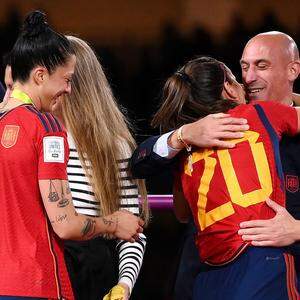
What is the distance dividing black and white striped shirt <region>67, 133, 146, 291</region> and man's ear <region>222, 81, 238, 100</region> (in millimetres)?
304

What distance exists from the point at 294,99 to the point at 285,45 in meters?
0.17

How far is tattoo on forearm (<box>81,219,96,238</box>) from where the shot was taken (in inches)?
64.0

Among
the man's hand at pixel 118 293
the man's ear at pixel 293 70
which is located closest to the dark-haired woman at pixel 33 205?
the man's hand at pixel 118 293

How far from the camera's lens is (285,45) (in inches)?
92.7

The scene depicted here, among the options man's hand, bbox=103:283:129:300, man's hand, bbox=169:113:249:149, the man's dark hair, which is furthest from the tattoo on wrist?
the man's dark hair

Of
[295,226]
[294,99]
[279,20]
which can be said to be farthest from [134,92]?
[295,226]

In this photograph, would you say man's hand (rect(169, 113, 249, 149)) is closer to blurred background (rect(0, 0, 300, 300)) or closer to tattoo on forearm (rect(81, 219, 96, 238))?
tattoo on forearm (rect(81, 219, 96, 238))

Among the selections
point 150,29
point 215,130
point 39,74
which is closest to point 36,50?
point 39,74

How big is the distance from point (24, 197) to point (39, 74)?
0.27m

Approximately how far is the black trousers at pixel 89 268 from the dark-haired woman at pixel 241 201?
0.25 meters

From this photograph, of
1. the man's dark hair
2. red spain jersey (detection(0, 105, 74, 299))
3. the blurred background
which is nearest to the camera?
red spain jersey (detection(0, 105, 74, 299))

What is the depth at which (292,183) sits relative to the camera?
5.79ft

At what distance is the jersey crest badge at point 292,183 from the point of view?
1.76m

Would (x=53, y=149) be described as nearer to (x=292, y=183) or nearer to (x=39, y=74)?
(x=39, y=74)
